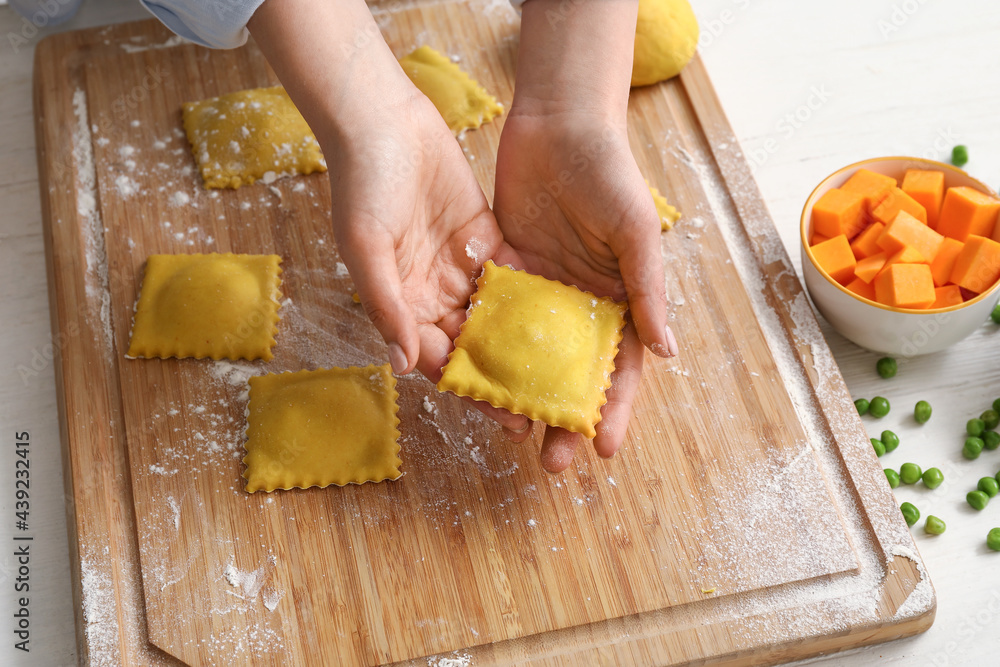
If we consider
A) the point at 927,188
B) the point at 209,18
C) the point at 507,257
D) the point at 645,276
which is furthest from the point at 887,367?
the point at 209,18

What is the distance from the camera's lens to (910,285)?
8.24 feet

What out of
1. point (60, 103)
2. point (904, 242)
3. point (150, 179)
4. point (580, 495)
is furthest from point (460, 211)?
point (60, 103)

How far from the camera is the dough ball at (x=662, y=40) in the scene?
9.85ft

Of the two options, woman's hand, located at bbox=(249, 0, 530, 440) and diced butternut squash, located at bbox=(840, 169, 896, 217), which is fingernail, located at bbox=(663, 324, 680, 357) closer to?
woman's hand, located at bbox=(249, 0, 530, 440)

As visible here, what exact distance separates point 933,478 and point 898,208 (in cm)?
84

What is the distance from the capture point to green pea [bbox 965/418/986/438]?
2688mm

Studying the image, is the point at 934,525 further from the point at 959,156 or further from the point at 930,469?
the point at 959,156

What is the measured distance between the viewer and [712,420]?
8.42 feet

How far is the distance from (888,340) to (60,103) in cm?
300

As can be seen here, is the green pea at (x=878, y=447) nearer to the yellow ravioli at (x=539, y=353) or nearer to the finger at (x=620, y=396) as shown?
the finger at (x=620, y=396)

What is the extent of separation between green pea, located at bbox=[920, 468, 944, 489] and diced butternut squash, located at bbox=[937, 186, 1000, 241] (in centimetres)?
73

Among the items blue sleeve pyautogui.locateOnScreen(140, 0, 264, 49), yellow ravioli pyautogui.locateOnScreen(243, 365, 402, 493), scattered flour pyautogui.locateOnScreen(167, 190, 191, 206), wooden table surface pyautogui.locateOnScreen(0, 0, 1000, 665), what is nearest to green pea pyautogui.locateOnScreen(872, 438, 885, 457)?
wooden table surface pyautogui.locateOnScreen(0, 0, 1000, 665)

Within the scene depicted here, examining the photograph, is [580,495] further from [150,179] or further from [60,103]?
[60,103]

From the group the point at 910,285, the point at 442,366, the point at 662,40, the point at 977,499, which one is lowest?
the point at 977,499
